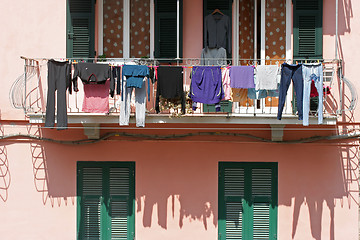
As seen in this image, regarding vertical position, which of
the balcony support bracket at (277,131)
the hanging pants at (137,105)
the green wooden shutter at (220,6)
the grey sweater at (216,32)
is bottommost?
the balcony support bracket at (277,131)

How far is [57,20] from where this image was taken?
977cm

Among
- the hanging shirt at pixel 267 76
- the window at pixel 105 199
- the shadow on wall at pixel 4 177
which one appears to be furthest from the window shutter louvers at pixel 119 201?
the hanging shirt at pixel 267 76

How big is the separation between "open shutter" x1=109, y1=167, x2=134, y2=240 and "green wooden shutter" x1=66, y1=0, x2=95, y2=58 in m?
2.83

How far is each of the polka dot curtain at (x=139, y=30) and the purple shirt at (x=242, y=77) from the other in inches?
90.2

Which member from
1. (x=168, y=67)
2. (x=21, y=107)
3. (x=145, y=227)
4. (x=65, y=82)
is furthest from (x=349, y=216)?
(x=21, y=107)

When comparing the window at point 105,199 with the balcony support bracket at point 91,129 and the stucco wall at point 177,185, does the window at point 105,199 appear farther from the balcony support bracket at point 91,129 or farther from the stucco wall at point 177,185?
the balcony support bracket at point 91,129

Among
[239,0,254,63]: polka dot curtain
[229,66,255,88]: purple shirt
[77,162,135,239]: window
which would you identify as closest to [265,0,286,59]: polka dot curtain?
[239,0,254,63]: polka dot curtain

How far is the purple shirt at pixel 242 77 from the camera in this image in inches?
342

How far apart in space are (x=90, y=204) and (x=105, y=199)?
37 cm

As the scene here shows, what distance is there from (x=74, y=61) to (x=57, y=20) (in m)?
1.09

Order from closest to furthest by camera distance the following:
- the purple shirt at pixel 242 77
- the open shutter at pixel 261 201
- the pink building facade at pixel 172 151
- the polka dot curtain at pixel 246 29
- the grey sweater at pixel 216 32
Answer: the purple shirt at pixel 242 77, the grey sweater at pixel 216 32, the pink building facade at pixel 172 151, the open shutter at pixel 261 201, the polka dot curtain at pixel 246 29

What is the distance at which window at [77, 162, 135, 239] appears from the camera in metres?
9.80

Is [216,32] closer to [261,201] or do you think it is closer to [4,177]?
[261,201]

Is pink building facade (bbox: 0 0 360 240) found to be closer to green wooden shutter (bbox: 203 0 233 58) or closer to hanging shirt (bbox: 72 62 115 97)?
green wooden shutter (bbox: 203 0 233 58)
